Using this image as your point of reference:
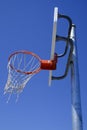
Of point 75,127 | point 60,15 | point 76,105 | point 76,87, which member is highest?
point 60,15

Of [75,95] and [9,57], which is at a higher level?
[9,57]

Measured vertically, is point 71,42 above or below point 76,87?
above

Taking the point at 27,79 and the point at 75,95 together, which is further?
the point at 27,79

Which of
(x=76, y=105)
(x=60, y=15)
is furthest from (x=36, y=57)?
(x=76, y=105)

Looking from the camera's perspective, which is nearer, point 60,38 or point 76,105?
point 76,105

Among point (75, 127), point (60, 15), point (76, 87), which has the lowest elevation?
point (75, 127)

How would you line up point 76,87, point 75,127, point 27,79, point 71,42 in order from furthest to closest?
point 27,79 → point 71,42 → point 76,87 → point 75,127

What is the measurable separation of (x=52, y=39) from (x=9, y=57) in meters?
1.53

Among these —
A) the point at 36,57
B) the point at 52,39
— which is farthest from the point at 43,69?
the point at 52,39

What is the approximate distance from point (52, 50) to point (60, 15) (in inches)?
31.8

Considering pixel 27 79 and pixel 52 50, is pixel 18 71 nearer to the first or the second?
pixel 27 79

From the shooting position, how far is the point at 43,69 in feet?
21.3

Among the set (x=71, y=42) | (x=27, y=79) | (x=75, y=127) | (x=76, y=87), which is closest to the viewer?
(x=75, y=127)

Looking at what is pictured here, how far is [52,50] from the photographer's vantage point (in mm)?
6078
